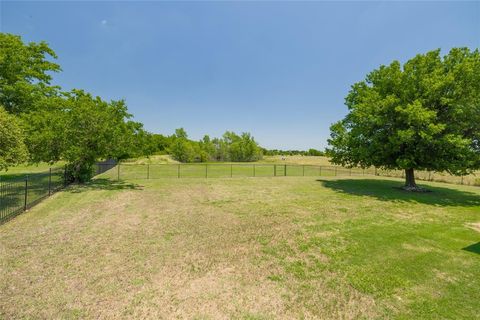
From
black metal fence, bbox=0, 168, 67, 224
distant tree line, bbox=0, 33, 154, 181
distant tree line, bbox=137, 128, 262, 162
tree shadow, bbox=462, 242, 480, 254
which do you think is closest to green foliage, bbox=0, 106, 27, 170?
black metal fence, bbox=0, 168, 67, 224

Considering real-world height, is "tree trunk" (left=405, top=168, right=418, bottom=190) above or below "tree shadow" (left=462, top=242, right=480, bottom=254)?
above

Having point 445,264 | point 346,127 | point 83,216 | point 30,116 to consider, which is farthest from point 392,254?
point 30,116

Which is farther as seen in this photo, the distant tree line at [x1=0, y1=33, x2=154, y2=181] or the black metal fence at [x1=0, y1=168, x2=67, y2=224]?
the distant tree line at [x1=0, y1=33, x2=154, y2=181]

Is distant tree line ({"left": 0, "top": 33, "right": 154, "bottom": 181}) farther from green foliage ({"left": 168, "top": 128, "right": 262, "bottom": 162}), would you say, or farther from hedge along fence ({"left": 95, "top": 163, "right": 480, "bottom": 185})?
green foliage ({"left": 168, "top": 128, "right": 262, "bottom": 162})

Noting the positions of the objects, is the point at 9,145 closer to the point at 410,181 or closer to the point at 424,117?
the point at 424,117

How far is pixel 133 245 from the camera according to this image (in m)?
6.42

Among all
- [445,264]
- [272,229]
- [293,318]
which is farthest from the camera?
[272,229]

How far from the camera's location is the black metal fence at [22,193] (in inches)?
343

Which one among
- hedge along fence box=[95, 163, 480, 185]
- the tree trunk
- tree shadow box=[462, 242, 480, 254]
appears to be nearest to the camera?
tree shadow box=[462, 242, 480, 254]

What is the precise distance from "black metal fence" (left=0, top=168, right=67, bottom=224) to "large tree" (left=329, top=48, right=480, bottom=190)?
68.0 feet

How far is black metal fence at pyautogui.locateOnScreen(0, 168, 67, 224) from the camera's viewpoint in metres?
8.72

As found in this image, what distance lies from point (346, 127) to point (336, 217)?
1317cm

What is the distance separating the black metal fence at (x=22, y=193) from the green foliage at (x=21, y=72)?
6.69 m

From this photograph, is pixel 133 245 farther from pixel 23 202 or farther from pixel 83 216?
pixel 23 202
